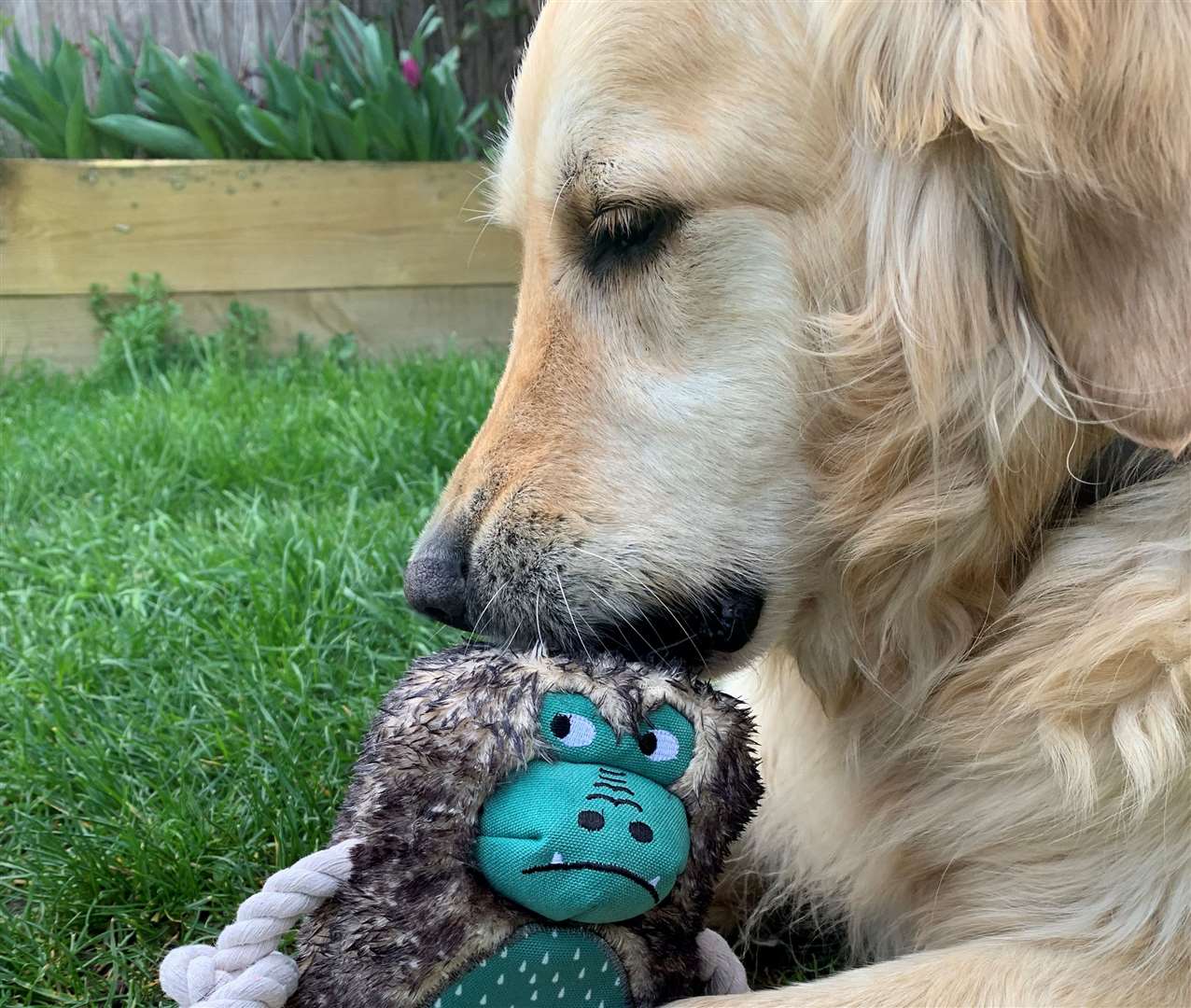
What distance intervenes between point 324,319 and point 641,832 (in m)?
4.50

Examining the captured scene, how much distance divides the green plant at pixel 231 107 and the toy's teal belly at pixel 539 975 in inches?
189

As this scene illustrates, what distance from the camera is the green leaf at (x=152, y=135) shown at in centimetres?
535

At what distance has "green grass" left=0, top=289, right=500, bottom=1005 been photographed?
167 centimetres

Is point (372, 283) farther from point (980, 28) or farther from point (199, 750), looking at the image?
point (980, 28)

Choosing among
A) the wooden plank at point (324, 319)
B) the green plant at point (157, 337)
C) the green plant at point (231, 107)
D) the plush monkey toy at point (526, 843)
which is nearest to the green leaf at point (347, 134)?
the green plant at point (231, 107)

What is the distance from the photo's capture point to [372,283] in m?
5.29

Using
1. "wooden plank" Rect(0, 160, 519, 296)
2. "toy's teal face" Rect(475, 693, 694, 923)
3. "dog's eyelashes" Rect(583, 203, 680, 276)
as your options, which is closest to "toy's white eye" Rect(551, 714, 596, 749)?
"toy's teal face" Rect(475, 693, 694, 923)

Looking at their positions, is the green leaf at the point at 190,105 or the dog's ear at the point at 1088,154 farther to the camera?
the green leaf at the point at 190,105

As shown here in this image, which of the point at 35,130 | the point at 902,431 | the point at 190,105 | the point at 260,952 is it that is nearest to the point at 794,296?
the point at 902,431

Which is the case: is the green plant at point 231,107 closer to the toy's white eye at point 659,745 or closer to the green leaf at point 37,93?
the green leaf at point 37,93

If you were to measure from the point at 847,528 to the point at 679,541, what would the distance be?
20cm

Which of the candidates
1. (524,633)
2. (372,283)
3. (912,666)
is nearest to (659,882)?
(524,633)

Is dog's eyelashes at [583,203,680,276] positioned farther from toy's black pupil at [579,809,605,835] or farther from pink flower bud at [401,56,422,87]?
pink flower bud at [401,56,422,87]

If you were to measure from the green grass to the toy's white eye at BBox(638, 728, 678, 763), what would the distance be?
30.0 inches
